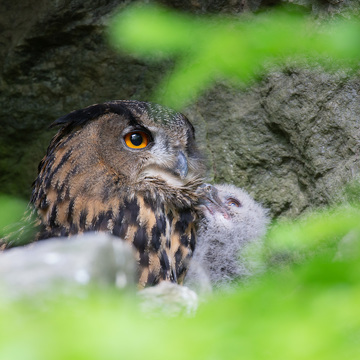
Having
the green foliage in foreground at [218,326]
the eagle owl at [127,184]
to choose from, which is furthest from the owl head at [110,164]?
the green foliage in foreground at [218,326]

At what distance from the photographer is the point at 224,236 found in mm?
2410

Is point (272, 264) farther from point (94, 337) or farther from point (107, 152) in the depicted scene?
point (94, 337)

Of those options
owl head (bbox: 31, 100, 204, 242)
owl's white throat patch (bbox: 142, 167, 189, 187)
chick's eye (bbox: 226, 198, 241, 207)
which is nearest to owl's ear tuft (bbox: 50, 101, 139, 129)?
owl head (bbox: 31, 100, 204, 242)

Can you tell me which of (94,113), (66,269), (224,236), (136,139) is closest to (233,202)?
(224,236)

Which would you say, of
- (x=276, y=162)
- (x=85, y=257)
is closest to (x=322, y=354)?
(x=85, y=257)

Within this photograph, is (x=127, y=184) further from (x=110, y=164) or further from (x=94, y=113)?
(x=94, y=113)

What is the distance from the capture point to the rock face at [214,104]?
241 cm

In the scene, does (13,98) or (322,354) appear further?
(13,98)

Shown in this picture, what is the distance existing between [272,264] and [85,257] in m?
1.65

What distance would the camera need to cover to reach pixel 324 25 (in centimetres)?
227

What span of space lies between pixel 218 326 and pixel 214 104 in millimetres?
2112

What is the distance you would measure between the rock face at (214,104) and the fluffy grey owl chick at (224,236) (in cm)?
19

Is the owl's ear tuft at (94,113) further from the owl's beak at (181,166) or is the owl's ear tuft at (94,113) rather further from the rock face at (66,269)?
the rock face at (66,269)

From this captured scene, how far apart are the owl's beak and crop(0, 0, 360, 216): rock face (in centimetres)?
59
